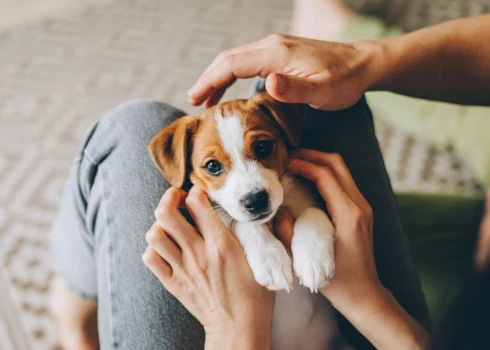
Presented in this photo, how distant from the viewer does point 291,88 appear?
0.99 meters

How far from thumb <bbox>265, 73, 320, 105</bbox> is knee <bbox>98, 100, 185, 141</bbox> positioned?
1.34 ft

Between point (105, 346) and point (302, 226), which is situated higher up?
point (302, 226)

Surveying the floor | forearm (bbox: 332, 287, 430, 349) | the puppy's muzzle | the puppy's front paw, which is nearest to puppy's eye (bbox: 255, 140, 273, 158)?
the puppy's muzzle

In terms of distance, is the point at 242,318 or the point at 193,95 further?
the point at 193,95

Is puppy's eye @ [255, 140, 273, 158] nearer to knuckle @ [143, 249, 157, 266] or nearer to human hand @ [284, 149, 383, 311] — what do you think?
A: human hand @ [284, 149, 383, 311]

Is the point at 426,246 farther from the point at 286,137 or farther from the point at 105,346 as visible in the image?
the point at 105,346

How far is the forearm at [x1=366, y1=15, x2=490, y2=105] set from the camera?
3.82 ft

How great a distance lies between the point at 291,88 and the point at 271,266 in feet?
1.19

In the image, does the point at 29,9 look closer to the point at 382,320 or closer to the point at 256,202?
the point at 256,202

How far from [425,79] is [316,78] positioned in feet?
1.10

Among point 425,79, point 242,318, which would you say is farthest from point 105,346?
point 425,79

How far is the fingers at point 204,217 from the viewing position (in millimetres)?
1009

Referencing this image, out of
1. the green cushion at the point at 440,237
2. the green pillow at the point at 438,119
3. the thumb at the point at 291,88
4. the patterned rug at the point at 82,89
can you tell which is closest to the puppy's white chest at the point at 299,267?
the thumb at the point at 291,88

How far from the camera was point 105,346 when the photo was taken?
42.1 inches
